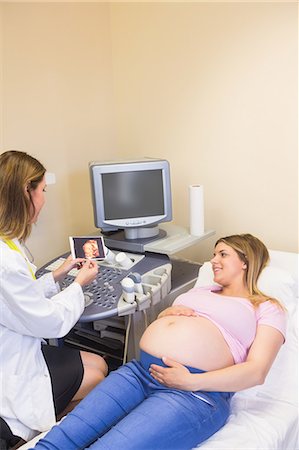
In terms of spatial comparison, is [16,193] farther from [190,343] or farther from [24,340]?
[190,343]

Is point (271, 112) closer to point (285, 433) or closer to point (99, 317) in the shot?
point (99, 317)

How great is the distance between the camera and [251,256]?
1.77 m

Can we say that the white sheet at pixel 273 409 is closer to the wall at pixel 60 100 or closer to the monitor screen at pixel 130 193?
the monitor screen at pixel 130 193

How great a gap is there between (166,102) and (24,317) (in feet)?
5.21

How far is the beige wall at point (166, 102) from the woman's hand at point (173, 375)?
1084 millimetres

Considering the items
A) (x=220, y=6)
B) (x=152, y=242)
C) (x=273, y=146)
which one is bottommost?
(x=152, y=242)

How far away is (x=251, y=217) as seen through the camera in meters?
2.32

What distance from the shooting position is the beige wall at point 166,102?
7.01 ft

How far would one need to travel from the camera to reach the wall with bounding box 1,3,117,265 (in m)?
2.21

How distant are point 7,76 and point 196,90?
3.17ft

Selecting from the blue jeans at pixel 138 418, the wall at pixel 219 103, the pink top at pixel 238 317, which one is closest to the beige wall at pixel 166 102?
the wall at pixel 219 103

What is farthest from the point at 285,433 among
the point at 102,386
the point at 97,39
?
the point at 97,39

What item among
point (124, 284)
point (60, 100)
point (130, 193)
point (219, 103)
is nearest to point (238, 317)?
point (124, 284)

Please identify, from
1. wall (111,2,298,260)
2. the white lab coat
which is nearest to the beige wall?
wall (111,2,298,260)
